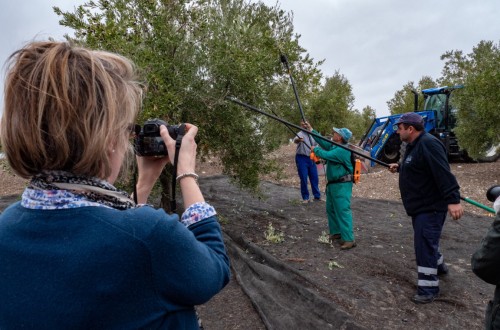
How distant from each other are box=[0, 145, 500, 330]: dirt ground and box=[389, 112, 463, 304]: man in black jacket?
0.99 ft

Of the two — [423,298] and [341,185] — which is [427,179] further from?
[341,185]

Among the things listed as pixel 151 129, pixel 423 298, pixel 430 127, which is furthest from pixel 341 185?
pixel 430 127

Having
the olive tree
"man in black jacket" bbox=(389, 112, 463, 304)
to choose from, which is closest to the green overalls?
"man in black jacket" bbox=(389, 112, 463, 304)

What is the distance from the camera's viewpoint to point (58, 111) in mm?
963

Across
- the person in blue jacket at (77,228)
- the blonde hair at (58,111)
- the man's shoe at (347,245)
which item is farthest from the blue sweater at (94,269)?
the man's shoe at (347,245)

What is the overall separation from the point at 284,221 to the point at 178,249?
23.6ft

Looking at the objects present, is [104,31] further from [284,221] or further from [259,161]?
[284,221]

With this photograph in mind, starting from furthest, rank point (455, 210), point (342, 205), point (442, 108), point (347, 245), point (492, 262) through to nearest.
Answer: point (442, 108) → point (342, 205) → point (347, 245) → point (455, 210) → point (492, 262)

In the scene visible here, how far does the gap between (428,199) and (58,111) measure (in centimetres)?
451

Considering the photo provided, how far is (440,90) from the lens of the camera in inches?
640

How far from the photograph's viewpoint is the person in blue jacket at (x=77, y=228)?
37.5 inches

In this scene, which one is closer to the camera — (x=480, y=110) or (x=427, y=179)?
(x=427, y=179)

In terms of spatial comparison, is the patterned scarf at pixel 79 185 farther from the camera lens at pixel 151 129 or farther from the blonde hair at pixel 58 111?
the camera lens at pixel 151 129

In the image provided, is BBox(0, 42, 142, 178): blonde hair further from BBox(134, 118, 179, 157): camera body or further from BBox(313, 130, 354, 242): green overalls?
BBox(313, 130, 354, 242): green overalls
